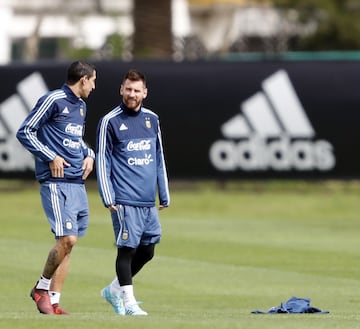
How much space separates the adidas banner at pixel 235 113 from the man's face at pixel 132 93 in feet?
51.0

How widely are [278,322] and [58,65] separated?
17928 millimetres

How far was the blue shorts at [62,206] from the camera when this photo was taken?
1297 cm

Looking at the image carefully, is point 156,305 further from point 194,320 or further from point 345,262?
point 345,262

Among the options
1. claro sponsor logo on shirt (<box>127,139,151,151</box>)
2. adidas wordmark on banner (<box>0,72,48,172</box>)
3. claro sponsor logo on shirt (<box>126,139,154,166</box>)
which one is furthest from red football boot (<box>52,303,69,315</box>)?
adidas wordmark on banner (<box>0,72,48,172</box>)

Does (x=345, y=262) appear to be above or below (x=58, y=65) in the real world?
below

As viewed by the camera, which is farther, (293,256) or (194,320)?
(293,256)

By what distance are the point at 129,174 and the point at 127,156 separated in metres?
0.15

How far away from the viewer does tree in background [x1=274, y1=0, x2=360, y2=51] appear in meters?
50.4

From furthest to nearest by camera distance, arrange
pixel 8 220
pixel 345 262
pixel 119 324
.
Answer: pixel 8 220, pixel 345 262, pixel 119 324

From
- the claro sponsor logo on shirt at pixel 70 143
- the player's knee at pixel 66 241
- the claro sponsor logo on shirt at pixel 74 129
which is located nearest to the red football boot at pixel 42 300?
the player's knee at pixel 66 241

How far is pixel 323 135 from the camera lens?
1121 inches

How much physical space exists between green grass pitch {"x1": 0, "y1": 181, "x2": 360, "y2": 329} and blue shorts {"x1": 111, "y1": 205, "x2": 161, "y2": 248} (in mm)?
665

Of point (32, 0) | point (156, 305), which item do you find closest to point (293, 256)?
point (156, 305)

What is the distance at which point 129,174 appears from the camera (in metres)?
13.0
